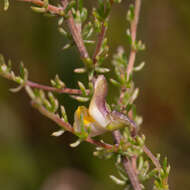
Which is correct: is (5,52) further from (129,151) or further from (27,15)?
(129,151)

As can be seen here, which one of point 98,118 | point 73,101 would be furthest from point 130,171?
point 73,101

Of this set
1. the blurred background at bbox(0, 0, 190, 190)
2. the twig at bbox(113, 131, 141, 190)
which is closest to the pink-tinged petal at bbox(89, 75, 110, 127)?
the twig at bbox(113, 131, 141, 190)

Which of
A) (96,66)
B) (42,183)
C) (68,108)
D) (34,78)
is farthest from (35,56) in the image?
(96,66)

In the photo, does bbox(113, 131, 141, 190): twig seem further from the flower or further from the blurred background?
the blurred background

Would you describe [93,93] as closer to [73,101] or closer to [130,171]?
[130,171]

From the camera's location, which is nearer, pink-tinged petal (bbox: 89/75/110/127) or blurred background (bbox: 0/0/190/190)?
pink-tinged petal (bbox: 89/75/110/127)

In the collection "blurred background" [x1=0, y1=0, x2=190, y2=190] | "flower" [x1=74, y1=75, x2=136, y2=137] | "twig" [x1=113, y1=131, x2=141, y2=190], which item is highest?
"flower" [x1=74, y1=75, x2=136, y2=137]

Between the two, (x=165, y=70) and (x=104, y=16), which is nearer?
(x=104, y=16)

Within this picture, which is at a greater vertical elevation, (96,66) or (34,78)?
(96,66)
